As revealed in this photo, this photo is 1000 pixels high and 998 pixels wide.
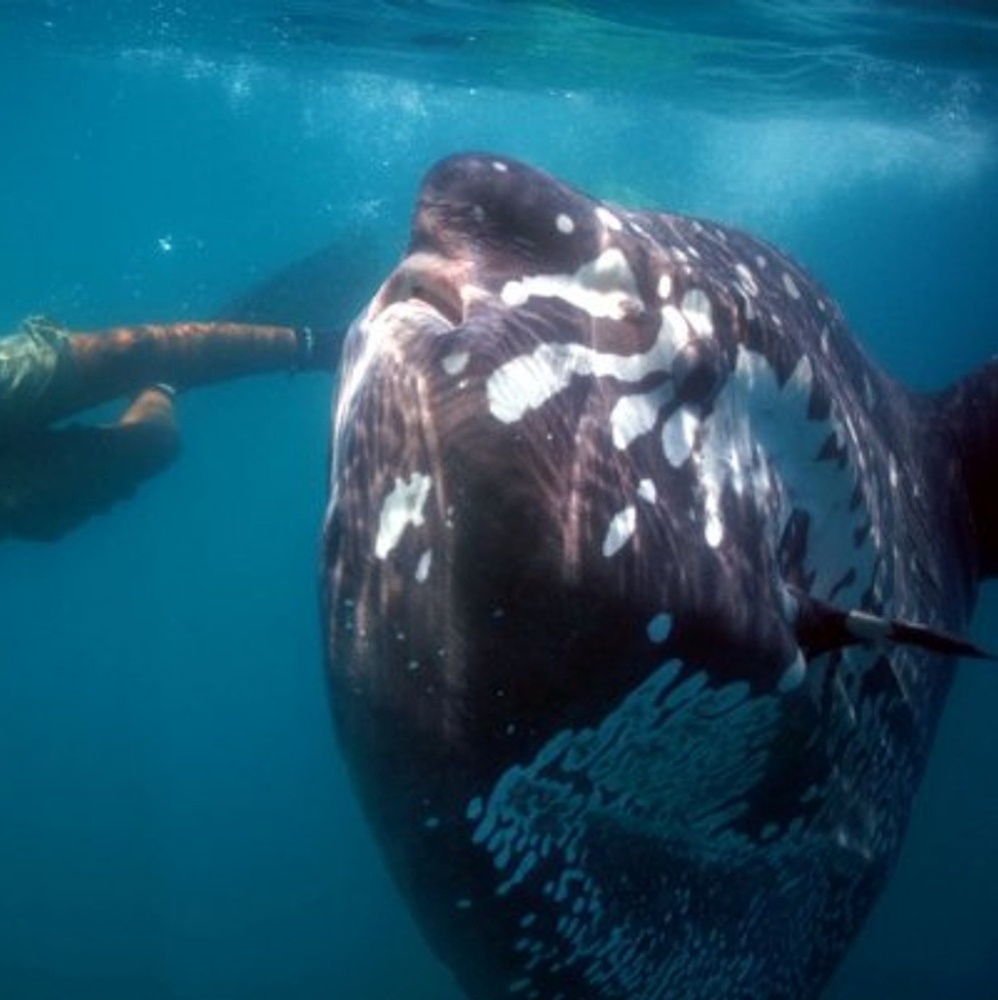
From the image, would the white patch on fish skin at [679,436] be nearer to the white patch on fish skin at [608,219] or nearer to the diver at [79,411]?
the white patch on fish skin at [608,219]

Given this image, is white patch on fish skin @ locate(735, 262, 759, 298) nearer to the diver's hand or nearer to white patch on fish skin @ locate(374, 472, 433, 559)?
white patch on fish skin @ locate(374, 472, 433, 559)

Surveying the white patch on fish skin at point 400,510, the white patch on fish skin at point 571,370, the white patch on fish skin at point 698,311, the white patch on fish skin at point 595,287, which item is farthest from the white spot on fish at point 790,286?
the white patch on fish skin at point 400,510

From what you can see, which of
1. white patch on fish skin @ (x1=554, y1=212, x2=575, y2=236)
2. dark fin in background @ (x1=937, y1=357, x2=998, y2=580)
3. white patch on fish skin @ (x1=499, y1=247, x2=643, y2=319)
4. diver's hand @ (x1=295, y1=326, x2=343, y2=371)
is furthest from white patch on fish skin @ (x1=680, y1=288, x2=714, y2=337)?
diver's hand @ (x1=295, y1=326, x2=343, y2=371)

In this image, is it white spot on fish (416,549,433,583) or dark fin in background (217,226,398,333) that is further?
dark fin in background (217,226,398,333)

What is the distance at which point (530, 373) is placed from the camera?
6.50 ft

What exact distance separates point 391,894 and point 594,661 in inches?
1029

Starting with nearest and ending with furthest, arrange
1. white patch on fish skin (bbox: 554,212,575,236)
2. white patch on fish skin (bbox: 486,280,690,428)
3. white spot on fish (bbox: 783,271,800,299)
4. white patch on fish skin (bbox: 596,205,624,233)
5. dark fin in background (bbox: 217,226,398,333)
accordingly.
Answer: white patch on fish skin (bbox: 486,280,690,428) → white patch on fish skin (bbox: 554,212,575,236) → white patch on fish skin (bbox: 596,205,624,233) → white spot on fish (bbox: 783,271,800,299) → dark fin in background (bbox: 217,226,398,333)

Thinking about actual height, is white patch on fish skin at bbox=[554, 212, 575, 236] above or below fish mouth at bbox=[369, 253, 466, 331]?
above

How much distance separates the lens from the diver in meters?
8.69

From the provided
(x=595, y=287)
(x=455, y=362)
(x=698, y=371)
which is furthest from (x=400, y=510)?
(x=698, y=371)

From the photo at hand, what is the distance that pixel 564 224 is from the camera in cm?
223

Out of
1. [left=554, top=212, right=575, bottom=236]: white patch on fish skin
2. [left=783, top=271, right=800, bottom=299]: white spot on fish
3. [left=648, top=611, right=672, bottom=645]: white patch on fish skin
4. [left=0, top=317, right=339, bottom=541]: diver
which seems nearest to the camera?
[left=648, top=611, right=672, bottom=645]: white patch on fish skin

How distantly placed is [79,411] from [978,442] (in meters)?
8.18

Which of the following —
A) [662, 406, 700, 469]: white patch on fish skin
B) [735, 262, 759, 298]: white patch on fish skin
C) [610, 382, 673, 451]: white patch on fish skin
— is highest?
[735, 262, 759, 298]: white patch on fish skin
